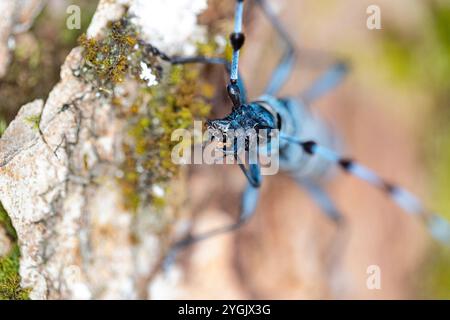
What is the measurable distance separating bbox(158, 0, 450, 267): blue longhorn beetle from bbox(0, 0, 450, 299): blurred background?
0.12 meters

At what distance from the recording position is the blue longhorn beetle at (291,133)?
9.98ft

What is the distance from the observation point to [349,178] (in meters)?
5.00

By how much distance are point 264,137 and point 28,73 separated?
142 centimetres

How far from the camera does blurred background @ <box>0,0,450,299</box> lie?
13.4 feet

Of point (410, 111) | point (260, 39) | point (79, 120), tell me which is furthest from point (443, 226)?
point (79, 120)

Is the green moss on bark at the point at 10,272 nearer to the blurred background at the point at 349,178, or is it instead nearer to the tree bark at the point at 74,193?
the tree bark at the point at 74,193

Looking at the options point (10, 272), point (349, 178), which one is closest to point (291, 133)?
point (349, 178)

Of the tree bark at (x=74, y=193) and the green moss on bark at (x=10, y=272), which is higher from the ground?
the tree bark at (x=74, y=193)

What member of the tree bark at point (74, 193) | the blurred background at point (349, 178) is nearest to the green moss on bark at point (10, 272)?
the tree bark at point (74, 193)

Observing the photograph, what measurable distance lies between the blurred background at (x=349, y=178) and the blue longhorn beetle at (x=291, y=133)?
0.12 metres

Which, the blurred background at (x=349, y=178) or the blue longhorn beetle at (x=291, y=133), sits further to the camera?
the blurred background at (x=349, y=178)

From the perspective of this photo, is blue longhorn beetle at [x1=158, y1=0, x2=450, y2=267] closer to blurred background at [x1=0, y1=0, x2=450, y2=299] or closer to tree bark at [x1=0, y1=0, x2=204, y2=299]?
blurred background at [x1=0, y1=0, x2=450, y2=299]

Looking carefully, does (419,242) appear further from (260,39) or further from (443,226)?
(260,39)

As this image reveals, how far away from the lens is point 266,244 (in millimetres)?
4355
